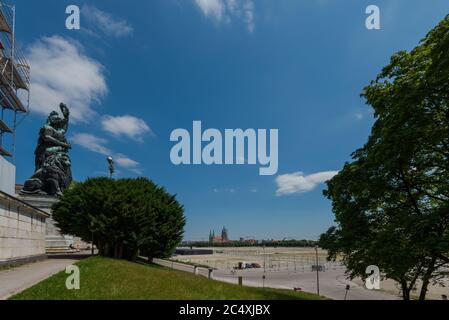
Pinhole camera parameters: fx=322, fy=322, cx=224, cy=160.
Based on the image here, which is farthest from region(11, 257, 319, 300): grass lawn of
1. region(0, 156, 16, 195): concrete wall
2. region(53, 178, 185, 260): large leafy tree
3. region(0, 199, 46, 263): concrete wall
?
region(0, 156, 16, 195): concrete wall

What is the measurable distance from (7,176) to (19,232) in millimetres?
25653

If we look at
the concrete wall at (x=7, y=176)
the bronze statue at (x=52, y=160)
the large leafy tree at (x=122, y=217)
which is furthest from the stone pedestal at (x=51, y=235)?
the large leafy tree at (x=122, y=217)

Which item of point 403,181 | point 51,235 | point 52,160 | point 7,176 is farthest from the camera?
point 52,160

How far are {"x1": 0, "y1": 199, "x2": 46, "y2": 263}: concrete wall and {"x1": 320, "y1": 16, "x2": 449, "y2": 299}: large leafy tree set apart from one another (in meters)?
20.5

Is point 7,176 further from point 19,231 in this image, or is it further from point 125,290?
point 125,290

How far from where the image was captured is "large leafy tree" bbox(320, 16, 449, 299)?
12.5 m

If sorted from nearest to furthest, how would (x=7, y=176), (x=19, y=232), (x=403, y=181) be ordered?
(x=403, y=181) < (x=19, y=232) < (x=7, y=176)

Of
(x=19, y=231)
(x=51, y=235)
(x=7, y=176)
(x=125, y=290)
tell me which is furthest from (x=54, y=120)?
(x=125, y=290)

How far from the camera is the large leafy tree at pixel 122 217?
3238 centimetres

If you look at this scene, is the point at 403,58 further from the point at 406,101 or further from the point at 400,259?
the point at 400,259

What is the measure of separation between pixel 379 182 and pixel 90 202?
28170mm

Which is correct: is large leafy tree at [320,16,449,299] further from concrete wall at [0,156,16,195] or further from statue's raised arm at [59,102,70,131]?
statue's raised arm at [59,102,70,131]

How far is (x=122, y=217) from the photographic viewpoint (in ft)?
106
